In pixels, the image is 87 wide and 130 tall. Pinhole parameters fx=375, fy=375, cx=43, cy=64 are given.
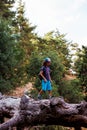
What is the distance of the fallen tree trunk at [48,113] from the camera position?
32.8 feet

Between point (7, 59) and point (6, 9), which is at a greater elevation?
point (6, 9)

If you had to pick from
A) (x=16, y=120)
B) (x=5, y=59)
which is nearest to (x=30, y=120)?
(x=16, y=120)

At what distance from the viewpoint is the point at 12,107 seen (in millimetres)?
12227

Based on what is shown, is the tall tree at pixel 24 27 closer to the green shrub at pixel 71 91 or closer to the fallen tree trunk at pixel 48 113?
the green shrub at pixel 71 91

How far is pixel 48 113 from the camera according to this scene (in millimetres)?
10305

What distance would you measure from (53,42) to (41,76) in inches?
1285

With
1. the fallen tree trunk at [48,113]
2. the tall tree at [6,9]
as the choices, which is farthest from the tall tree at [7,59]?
the fallen tree trunk at [48,113]

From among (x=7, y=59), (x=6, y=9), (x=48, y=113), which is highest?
(x=6, y=9)

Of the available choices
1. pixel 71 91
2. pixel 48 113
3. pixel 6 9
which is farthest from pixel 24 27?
pixel 48 113

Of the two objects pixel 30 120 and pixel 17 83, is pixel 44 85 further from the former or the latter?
pixel 17 83

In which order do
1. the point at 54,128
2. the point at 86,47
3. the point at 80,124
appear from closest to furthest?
the point at 80,124 → the point at 54,128 → the point at 86,47

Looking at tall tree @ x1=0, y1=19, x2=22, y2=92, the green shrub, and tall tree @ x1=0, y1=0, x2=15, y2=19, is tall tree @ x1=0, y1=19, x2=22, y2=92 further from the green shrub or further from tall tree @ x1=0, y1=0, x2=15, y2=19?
tall tree @ x1=0, y1=0, x2=15, y2=19

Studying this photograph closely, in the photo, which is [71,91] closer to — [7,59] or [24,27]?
[7,59]

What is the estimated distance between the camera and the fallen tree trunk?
9983 mm
